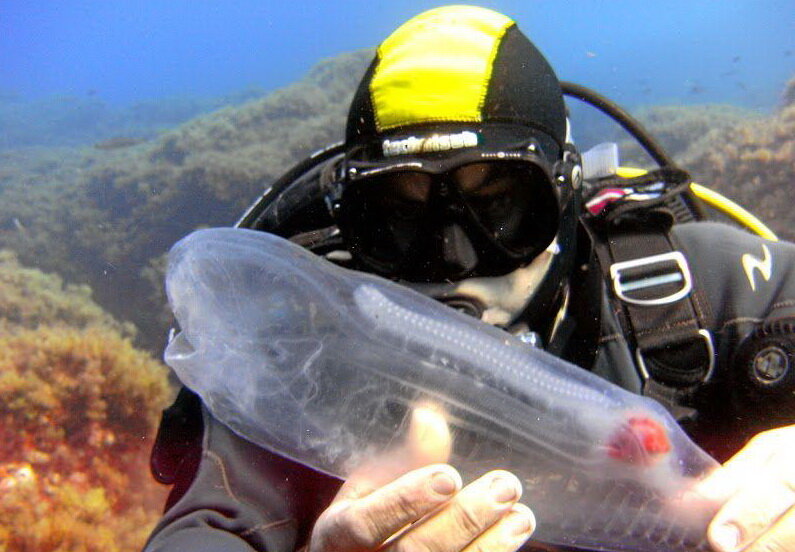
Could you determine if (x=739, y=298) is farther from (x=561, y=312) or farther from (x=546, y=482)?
(x=546, y=482)

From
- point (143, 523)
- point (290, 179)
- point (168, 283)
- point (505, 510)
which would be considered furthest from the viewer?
point (143, 523)

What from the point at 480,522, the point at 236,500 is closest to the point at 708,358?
the point at 480,522

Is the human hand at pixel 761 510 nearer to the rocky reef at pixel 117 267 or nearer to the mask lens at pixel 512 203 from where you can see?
the mask lens at pixel 512 203

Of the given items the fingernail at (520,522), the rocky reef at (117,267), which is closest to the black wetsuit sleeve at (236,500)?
the fingernail at (520,522)

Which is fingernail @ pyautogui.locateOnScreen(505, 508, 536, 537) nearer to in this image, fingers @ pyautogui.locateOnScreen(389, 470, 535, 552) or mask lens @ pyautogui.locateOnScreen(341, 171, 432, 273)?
fingers @ pyautogui.locateOnScreen(389, 470, 535, 552)

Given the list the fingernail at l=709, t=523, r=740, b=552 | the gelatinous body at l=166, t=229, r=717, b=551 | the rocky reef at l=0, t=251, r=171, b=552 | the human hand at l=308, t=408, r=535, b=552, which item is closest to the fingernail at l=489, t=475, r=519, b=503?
the human hand at l=308, t=408, r=535, b=552

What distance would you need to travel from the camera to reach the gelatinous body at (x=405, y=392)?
128cm

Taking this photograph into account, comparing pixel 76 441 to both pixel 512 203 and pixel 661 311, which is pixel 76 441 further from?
pixel 661 311

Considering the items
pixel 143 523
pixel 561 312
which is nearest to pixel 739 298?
pixel 561 312

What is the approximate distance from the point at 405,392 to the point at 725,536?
2.63 ft

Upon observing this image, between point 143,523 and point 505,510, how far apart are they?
4.79m

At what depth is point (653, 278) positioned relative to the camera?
2105 millimetres

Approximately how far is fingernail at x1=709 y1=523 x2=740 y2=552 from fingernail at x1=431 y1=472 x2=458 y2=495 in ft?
1.81

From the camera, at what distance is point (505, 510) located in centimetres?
112
